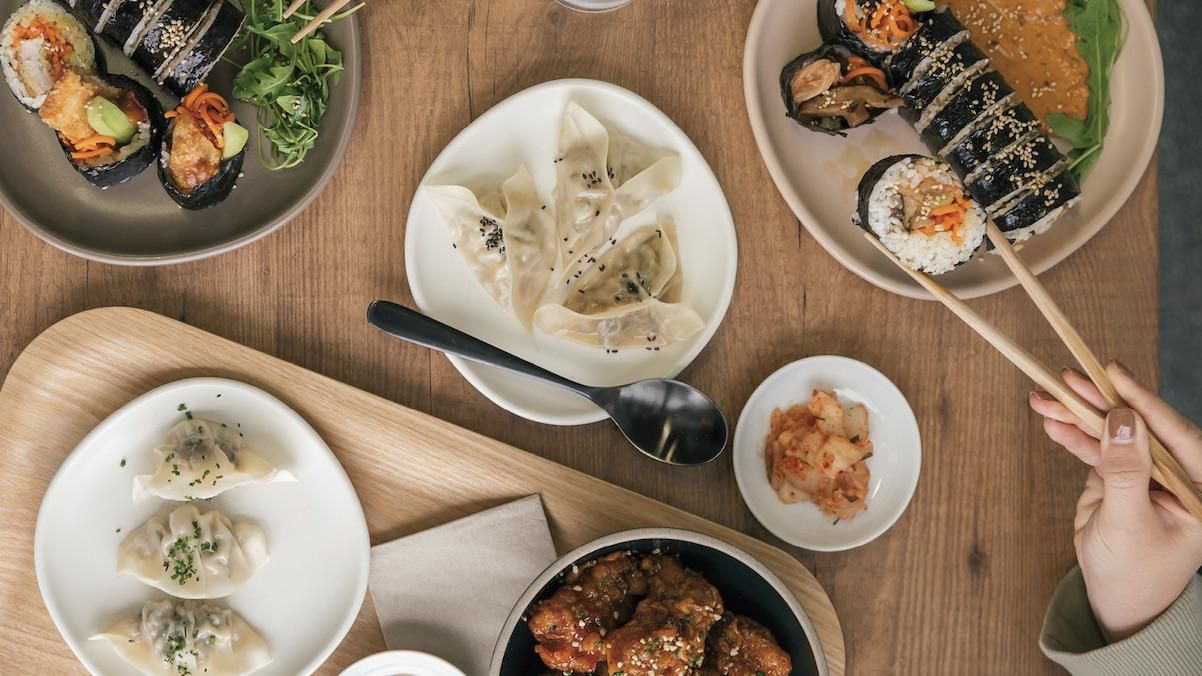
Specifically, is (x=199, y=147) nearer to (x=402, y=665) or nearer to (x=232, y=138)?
(x=232, y=138)

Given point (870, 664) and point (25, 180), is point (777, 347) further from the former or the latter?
point (25, 180)

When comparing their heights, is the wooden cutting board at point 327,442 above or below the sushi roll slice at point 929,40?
below

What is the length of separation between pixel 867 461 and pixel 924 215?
0.58m

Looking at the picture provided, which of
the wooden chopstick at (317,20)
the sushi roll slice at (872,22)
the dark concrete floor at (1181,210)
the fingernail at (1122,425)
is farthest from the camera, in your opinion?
the dark concrete floor at (1181,210)

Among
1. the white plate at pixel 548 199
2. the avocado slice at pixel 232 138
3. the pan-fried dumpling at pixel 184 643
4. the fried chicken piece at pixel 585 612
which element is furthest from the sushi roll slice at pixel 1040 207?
the pan-fried dumpling at pixel 184 643

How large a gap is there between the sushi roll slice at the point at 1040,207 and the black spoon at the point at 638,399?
81cm

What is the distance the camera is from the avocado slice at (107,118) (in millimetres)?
1838

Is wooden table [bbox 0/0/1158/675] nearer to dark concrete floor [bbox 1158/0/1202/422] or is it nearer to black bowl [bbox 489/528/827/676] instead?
black bowl [bbox 489/528/827/676]

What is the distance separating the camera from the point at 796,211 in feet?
6.53

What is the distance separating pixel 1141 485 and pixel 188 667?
2049 mm

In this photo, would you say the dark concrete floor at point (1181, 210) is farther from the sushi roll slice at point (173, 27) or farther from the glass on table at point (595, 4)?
the sushi roll slice at point (173, 27)

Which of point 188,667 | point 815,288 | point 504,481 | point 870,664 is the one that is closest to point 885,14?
point 815,288

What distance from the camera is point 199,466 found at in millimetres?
1891

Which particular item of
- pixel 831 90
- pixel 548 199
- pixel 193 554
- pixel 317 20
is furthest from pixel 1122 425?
pixel 193 554
